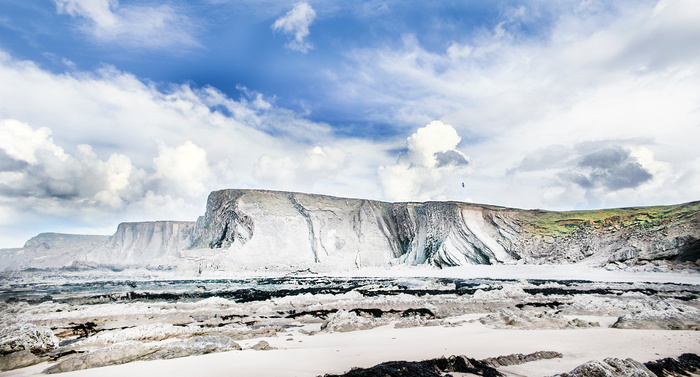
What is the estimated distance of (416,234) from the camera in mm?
59094

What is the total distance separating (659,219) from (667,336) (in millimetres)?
39131

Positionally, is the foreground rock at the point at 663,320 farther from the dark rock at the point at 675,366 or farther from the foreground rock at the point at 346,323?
the foreground rock at the point at 346,323

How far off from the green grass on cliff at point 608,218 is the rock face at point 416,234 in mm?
124

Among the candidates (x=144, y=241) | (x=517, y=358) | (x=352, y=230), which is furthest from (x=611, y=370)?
(x=144, y=241)

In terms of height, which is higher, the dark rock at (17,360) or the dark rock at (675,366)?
the dark rock at (675,366)

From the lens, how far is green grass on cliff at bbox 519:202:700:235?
35.8m

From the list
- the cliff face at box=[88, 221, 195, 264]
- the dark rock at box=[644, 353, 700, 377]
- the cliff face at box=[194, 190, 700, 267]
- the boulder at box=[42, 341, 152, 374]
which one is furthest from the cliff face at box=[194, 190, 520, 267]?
the boulder at box=[42, 341, 152, 374]

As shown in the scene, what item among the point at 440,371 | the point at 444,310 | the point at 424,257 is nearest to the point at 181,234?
the point at 424,257

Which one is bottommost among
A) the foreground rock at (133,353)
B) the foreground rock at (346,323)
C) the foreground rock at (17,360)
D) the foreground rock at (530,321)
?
the foreground rock at (346,323)

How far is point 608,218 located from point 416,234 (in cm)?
2641

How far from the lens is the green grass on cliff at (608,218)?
35750 millimetres

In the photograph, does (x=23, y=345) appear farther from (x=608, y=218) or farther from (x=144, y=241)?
(x=144, y=241)

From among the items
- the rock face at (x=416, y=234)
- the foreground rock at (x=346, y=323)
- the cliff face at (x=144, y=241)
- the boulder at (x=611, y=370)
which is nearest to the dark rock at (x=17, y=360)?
the foreground rock at (x=346, y=323)

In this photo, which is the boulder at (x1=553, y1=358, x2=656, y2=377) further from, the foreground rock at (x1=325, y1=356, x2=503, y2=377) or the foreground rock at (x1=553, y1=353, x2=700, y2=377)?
the foreground rock at (x1=325, y1=356, x2=503, y2=377)
